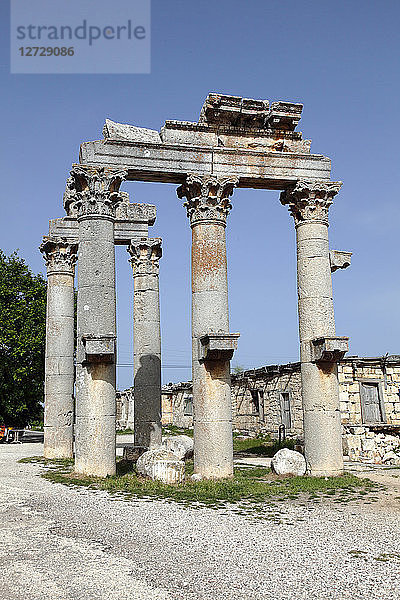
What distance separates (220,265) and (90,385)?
14.0 ft

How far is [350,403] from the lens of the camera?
2523 cm

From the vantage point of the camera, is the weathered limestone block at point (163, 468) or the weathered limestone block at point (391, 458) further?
the weathered limestone block at point (391, 458)

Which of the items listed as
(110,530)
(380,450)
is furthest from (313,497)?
(380,450)

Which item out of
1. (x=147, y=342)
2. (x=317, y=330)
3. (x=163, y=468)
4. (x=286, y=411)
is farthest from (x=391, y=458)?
(x=163, y=468)

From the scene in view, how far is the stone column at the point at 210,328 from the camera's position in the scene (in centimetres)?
1328

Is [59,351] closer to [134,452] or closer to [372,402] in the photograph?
[134,452]

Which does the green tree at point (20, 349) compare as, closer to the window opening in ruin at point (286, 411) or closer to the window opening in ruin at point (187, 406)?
the window opening in ruin at point (187, 406)

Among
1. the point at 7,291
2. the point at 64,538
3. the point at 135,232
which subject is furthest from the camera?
the point at 7,291

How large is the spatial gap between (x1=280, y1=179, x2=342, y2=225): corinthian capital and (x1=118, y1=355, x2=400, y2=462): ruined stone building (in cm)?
931

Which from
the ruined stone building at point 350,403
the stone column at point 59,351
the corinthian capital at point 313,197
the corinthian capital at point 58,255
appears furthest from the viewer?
the ruined stone building at point 350,403

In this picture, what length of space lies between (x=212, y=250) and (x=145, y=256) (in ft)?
19.5

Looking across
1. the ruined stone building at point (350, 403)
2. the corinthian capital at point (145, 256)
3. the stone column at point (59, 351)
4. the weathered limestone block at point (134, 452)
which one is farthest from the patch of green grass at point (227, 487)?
the ruined stone building at point (350, 403)

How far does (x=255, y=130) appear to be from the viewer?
1527cm

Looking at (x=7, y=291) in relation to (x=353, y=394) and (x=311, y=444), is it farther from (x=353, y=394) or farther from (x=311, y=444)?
(x=311, y=444)
